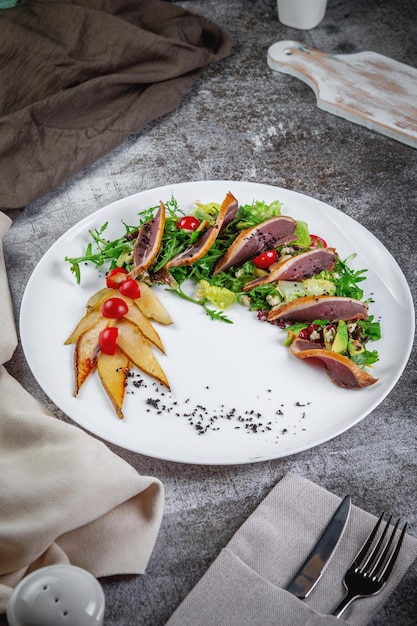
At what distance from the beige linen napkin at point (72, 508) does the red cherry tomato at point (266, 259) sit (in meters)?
0.94

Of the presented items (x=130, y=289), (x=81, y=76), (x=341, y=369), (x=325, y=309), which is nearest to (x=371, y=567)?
(x=341, y=369)

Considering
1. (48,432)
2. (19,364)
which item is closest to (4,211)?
(19,364)

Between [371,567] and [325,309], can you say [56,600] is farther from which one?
[325,309]

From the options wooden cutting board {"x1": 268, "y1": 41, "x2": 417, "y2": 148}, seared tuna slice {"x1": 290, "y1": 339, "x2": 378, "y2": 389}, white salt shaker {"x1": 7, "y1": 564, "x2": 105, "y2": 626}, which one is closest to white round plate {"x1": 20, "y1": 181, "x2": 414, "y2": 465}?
seared tuna slice {"x1": 290, "y1": 339, "x2": 378, "y2": 389}

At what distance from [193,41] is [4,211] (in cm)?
148

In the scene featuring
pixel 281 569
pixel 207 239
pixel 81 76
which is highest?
pixel 81 76

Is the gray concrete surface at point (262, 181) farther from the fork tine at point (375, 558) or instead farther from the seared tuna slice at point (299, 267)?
the seared tuna slice at point (299, 267)

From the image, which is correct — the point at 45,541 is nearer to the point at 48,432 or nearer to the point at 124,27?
the point at 48,432

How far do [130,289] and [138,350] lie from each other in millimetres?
252

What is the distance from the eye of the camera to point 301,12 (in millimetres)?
3980

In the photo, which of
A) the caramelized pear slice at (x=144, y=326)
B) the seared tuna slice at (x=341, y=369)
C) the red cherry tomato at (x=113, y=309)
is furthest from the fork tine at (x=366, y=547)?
the red cherry tomato at (x=113, y=309)

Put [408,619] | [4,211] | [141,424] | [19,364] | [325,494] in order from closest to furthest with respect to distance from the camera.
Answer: [408,619]
[325,494]
[141,424]
[19,364]
[4,211]

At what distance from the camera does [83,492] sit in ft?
6.02

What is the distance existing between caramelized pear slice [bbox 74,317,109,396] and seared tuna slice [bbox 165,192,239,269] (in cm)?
40
